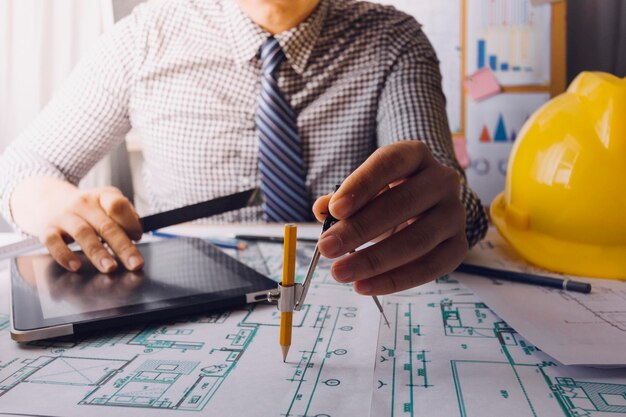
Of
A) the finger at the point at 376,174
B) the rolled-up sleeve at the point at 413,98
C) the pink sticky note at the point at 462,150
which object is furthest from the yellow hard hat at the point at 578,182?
the pink sticky note at the point at 462,150

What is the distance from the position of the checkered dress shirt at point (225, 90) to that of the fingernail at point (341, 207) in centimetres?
59

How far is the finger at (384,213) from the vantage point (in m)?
0.43

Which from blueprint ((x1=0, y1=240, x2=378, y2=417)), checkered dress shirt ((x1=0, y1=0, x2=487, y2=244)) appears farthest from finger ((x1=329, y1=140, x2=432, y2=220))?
checkered dress shirt ((x1=0, y1=0, x2=487, y2=244))

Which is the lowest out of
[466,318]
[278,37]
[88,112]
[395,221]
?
[466,318]

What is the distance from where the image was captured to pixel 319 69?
1.05 m

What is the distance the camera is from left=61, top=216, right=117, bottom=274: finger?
0.59 m

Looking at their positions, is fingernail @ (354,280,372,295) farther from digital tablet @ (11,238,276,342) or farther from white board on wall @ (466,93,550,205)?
white board on wall @ (466,93,550,205)

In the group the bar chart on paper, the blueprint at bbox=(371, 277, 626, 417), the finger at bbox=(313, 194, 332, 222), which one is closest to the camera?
the blueprint at bbox=(371, 277, 626, 417)

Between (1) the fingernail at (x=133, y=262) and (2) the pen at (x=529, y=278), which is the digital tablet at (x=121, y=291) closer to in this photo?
(1) the fingernail at (x=133, y=262)

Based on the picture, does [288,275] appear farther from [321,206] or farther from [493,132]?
[493,132]

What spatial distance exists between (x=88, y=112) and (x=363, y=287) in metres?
0.83

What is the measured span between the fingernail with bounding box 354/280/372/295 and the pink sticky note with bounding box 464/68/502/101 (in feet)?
5.00

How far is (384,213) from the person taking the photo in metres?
0.47

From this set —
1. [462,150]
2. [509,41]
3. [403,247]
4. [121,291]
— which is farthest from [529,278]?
[509,41]
